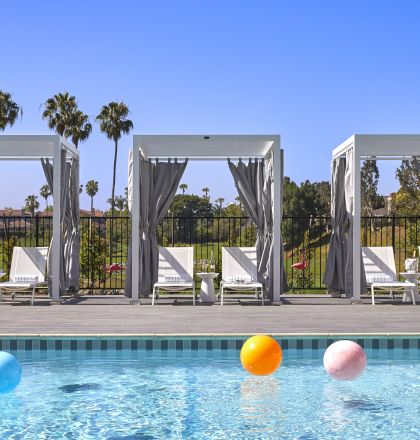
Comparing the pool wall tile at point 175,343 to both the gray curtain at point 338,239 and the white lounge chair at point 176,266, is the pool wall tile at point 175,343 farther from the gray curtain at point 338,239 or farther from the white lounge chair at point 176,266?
the gray curtain at point 338,239

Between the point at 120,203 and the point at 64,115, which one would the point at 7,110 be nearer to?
the point at 64,115

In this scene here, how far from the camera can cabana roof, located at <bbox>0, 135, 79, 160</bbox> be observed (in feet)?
33.4

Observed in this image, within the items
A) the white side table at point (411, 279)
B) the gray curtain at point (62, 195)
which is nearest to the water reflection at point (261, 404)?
the white side table at point (411, 279)

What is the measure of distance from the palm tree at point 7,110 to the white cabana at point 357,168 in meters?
22.2

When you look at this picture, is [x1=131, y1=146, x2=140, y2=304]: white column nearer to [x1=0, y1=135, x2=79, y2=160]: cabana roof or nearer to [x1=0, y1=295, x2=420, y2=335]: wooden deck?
[x1=0, y1=295, x2=420, y2=335]: wooden deck

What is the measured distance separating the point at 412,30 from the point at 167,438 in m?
11.1

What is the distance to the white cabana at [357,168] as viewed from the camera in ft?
34.0

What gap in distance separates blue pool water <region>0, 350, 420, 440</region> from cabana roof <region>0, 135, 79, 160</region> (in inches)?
174

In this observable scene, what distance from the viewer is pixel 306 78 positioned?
15.0 metres

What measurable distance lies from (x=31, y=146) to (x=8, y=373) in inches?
251

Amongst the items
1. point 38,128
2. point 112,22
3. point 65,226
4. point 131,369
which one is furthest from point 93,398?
point 38,128

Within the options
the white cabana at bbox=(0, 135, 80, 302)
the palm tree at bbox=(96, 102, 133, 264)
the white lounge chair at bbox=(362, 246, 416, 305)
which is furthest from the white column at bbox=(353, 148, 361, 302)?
the palm tree at bbox=(96, 102, 133, 264)

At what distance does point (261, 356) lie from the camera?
5434 millimetres

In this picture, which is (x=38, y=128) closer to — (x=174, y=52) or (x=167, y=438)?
(x=174, y=52)
